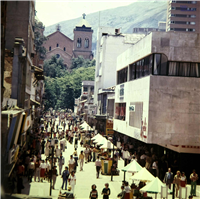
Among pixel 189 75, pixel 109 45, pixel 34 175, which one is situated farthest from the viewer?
pixel 109 45

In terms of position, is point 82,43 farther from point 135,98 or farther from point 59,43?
point 135,98

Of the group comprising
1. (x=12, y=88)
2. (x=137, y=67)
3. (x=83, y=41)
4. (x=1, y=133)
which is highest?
(x=83, y=41)

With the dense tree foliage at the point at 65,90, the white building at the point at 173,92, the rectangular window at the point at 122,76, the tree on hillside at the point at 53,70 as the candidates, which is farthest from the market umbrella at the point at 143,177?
the tree on hillside at the point at 53,70

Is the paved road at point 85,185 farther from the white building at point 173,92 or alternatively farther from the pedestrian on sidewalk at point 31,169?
the white building at point 173,92

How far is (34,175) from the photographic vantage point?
22.0 meters

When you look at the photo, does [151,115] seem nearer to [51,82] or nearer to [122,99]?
[122,99]

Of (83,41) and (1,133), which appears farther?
(83,41)

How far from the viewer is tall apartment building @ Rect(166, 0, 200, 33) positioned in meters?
143

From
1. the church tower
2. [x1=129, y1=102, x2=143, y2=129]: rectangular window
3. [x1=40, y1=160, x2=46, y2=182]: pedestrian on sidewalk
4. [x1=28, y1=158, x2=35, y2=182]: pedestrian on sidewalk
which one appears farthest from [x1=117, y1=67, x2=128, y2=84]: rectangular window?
the church tower

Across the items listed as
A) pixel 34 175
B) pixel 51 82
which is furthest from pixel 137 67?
pixel 51 82

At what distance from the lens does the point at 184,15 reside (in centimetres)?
14362

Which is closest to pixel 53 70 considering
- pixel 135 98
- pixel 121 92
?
pixel 121 92

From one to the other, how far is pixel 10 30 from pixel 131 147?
48.4 feet

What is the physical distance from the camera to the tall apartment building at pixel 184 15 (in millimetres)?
142875
